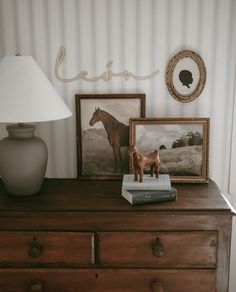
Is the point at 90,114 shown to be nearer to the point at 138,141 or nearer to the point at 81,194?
the point at 138,141

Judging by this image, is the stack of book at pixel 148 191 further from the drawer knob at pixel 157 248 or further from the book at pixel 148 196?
the drawer knob at pixel 157 248

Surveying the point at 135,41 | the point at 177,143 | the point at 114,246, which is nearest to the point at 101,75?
the point at 135,41

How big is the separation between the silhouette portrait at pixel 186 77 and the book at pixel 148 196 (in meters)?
0.52

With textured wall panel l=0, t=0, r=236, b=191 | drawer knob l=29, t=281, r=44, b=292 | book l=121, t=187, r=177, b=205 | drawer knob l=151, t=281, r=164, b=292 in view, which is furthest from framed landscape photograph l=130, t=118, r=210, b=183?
drawer knob l=29, t=281, r=44, b=292

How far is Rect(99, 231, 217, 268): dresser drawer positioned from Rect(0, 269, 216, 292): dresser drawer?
3 cm

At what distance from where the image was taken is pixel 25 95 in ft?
4.62

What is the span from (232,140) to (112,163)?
55 cm

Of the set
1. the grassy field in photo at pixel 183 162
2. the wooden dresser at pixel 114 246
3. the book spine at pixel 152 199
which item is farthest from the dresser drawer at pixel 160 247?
the grassy field in photo at pixel 183 162

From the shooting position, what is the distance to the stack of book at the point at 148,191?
1.44 m

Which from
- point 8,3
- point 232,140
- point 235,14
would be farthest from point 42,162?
point 235,14

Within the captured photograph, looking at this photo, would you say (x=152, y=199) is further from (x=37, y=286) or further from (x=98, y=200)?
(x=37, y=286)

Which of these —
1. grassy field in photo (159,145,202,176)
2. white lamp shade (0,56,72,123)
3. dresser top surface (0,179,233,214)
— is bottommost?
dresser top surface (0,179,233,214)

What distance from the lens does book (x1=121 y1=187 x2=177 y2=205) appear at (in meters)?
1.44

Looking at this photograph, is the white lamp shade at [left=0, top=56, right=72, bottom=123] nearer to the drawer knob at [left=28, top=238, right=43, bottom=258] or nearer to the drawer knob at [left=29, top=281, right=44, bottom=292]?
the drawer knob at [left=28, top=238, right=43, bottom=258]
